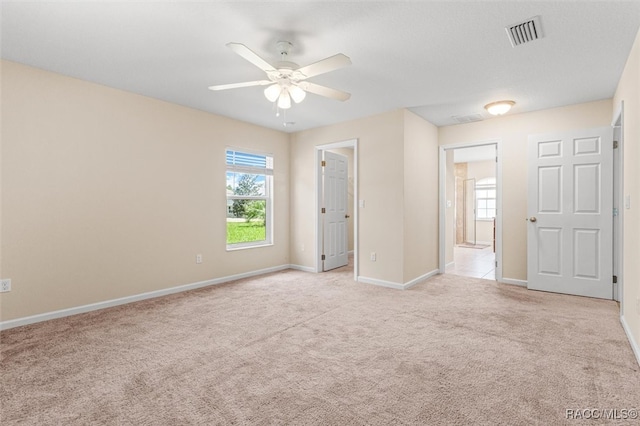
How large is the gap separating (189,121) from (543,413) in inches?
184

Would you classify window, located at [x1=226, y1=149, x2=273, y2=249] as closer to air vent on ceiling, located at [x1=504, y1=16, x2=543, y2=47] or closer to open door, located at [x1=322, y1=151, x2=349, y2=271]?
open door, located at [x1=322, y1=151, x2=349, y2=271]

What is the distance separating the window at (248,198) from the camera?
5141 mm

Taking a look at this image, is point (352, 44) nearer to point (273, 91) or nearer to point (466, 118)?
point (273, 91)

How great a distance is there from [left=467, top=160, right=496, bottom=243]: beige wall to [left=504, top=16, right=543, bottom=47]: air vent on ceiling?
7596 millimetres

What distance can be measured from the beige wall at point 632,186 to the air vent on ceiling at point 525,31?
78 cm

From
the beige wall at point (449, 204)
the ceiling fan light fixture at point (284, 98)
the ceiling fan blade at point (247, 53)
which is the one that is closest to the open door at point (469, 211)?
the beige wall at point (449, 204)

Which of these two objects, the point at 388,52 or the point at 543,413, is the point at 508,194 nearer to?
the point at 388,52

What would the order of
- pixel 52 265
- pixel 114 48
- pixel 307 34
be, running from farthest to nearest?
pixel 52 265, pixel 114 48, pixel 307 34

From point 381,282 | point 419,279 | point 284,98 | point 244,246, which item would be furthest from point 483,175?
point 284,98

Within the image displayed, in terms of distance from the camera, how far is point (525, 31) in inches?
97.3

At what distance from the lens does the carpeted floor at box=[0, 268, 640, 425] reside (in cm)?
181

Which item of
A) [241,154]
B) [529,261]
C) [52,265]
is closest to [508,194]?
[529,261]

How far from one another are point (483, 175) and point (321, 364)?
29.6 feet

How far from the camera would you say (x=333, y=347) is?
2.63m
